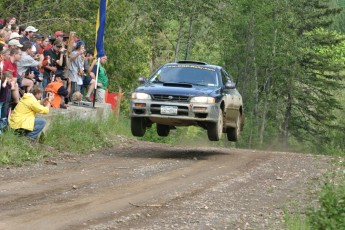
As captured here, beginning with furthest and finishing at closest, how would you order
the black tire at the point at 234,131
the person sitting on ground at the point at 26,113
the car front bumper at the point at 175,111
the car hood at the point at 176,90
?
the black tire at the point at 234,131
the car hood at the point at 176,90
the car front bumper at the point at 175,111
the person sitting on ground at the point at 26,113

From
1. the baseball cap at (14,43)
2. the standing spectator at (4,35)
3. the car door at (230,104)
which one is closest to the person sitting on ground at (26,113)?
the baseball cap at (14,43)

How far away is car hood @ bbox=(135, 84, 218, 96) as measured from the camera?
19562 millimetres

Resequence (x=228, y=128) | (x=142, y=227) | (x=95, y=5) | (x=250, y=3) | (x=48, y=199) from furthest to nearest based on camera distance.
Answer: (x=250, y=3) < (x=95, y=5) < (x=228, y=128) < (x=48, y=199) < (x=142, y=227)

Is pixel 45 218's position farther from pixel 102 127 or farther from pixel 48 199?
pixel 102 127

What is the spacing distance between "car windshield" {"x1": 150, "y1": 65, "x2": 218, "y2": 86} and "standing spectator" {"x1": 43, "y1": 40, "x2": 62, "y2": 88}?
237 cm

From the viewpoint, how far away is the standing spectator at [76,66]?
22.9 meters

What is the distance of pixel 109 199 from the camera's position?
1302 centimetres

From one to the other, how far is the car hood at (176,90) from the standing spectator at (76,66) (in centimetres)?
329

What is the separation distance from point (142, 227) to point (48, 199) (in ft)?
6.93

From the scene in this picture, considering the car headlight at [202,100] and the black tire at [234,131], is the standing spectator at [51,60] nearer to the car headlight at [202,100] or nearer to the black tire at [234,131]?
the car headlight at [202,100]

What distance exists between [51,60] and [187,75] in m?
3.17

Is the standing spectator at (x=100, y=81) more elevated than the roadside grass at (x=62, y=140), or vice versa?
the standing spectator at (x=100, y=81)

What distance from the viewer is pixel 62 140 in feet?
65.0

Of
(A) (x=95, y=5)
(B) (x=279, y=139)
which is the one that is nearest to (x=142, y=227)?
(A) (x=95, y=5)
